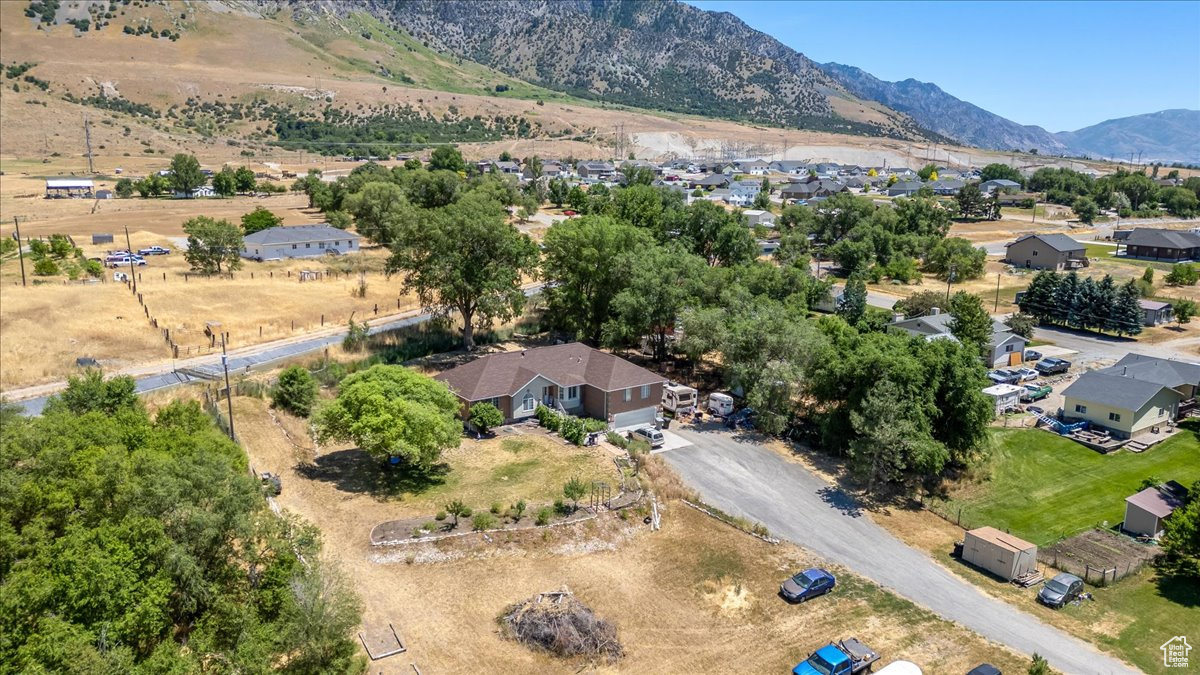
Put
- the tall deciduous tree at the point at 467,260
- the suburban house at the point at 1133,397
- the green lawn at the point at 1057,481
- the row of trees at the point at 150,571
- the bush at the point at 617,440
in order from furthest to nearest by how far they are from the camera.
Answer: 1. the tall deciduous tree at the point at 467,260
2. the suburban house at the point at 1133,397
3. the bush at the point at 617,440
4. the green lawn at the point at 1057,481
5. the row of trees at the point at 150,571

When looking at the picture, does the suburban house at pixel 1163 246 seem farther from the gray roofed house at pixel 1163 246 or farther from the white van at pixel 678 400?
the white van at pixel 678 400

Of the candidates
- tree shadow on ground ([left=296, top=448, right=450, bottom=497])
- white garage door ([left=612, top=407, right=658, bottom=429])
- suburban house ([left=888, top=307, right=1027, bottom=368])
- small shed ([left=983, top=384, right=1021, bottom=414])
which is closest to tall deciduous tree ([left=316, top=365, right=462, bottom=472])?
tree shadow on ground ([left=296, top=448, right=450, bottom=497])

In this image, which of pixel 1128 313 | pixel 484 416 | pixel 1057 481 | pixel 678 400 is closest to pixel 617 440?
pixel 484 416

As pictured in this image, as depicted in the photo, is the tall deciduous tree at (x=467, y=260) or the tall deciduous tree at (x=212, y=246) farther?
the tall deciduous tree at (x=212, y=246)

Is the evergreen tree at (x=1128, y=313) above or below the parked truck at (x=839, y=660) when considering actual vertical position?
above

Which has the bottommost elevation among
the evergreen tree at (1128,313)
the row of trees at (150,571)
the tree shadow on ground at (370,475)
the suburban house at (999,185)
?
the tree shadow on ground at (370,475)

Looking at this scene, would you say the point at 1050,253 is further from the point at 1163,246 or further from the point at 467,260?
the point at 467,260

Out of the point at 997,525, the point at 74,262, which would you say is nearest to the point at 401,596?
the point at 997,525

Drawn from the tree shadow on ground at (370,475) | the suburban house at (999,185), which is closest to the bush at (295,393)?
the tree shadow on ground at (370,475)

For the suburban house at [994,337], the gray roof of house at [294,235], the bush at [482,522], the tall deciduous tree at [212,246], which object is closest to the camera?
the bush at [482,522]
